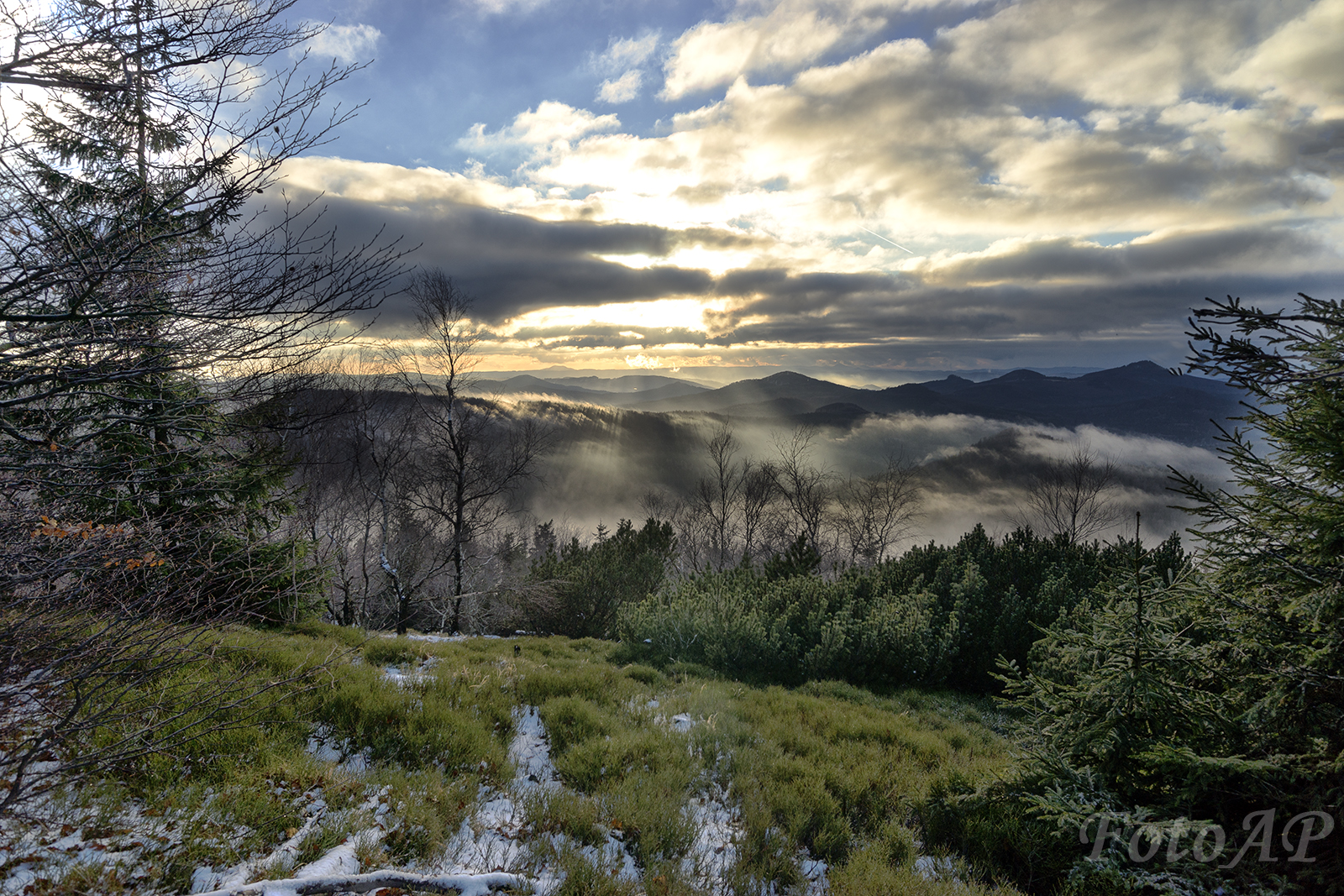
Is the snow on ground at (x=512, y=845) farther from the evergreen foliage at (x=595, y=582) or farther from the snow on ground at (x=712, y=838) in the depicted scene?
the evergreen foliage at (x=595, y=582)

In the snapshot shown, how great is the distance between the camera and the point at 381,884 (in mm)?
2873

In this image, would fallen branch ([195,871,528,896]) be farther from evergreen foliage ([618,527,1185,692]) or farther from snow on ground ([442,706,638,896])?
evergreen foliage ([618,527,1185,692])

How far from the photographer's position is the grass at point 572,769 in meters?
3.51

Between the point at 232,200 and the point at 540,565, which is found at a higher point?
the point at 232,200

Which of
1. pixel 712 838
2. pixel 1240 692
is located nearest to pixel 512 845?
pixel 712 838

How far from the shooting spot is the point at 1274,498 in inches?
136

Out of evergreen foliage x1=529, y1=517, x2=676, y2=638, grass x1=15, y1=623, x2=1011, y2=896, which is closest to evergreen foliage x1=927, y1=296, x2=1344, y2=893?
grass x1=15, y1=623, x2=1011, y2=896

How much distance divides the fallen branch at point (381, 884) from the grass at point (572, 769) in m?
0.45

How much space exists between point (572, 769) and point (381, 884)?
7.05 ft

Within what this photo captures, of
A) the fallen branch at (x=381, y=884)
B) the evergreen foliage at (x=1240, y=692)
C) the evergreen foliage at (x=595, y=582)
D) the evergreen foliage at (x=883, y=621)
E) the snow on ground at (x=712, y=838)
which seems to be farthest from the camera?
the evergreen foliage at (x=595, y=582)

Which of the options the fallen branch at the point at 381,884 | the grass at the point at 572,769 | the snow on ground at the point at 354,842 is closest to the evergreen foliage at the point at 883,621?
the grass at the point at 572,769

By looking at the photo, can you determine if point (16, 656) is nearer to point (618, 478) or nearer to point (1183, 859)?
point (1183, 859)

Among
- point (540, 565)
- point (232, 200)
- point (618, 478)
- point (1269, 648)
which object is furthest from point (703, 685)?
point (618, 478)

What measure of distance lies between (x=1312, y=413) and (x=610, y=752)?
6.04m
